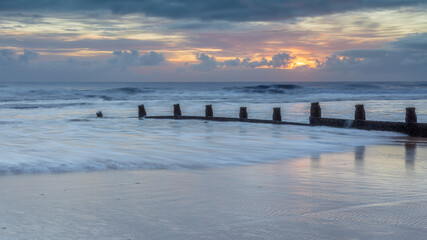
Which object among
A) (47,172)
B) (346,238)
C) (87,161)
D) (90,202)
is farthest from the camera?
(87,161)

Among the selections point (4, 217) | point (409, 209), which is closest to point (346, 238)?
point (409, 209)

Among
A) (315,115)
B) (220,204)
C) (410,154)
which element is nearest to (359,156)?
(410,154)

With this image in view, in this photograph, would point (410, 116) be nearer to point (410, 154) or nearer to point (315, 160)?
point (410, 154)

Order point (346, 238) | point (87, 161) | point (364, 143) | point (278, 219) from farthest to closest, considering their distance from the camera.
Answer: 1. point (364, 143)
2. point (87, 161)
3. point (278, 219)
4. point (346, 238)

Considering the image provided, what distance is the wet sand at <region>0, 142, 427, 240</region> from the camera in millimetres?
3650

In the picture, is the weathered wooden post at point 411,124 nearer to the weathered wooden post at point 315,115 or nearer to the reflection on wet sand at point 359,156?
the reflection on wet sand at point 359,156

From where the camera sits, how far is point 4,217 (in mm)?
4039

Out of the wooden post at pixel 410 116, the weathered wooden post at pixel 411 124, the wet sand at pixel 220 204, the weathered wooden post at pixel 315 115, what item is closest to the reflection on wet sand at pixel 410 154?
the wet sand at pixel 220 204

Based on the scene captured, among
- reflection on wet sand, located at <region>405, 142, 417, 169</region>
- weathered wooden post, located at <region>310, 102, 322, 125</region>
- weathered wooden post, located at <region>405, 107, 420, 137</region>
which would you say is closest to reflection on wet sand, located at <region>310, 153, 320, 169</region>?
reflection on wet sand, located at <region>405, 142, 417, 169</region>

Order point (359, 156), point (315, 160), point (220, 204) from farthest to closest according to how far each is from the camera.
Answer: point (359, 156) < point (315, 160) < point (220, 204)

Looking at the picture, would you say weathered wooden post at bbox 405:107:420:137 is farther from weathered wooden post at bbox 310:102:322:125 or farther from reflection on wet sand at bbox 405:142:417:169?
weathered wooden post at bbox 310:102:322:125

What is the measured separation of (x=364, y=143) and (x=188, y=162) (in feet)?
15.9

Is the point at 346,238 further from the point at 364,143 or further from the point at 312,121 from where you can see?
the point at 312,121

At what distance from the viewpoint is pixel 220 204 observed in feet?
15.0
